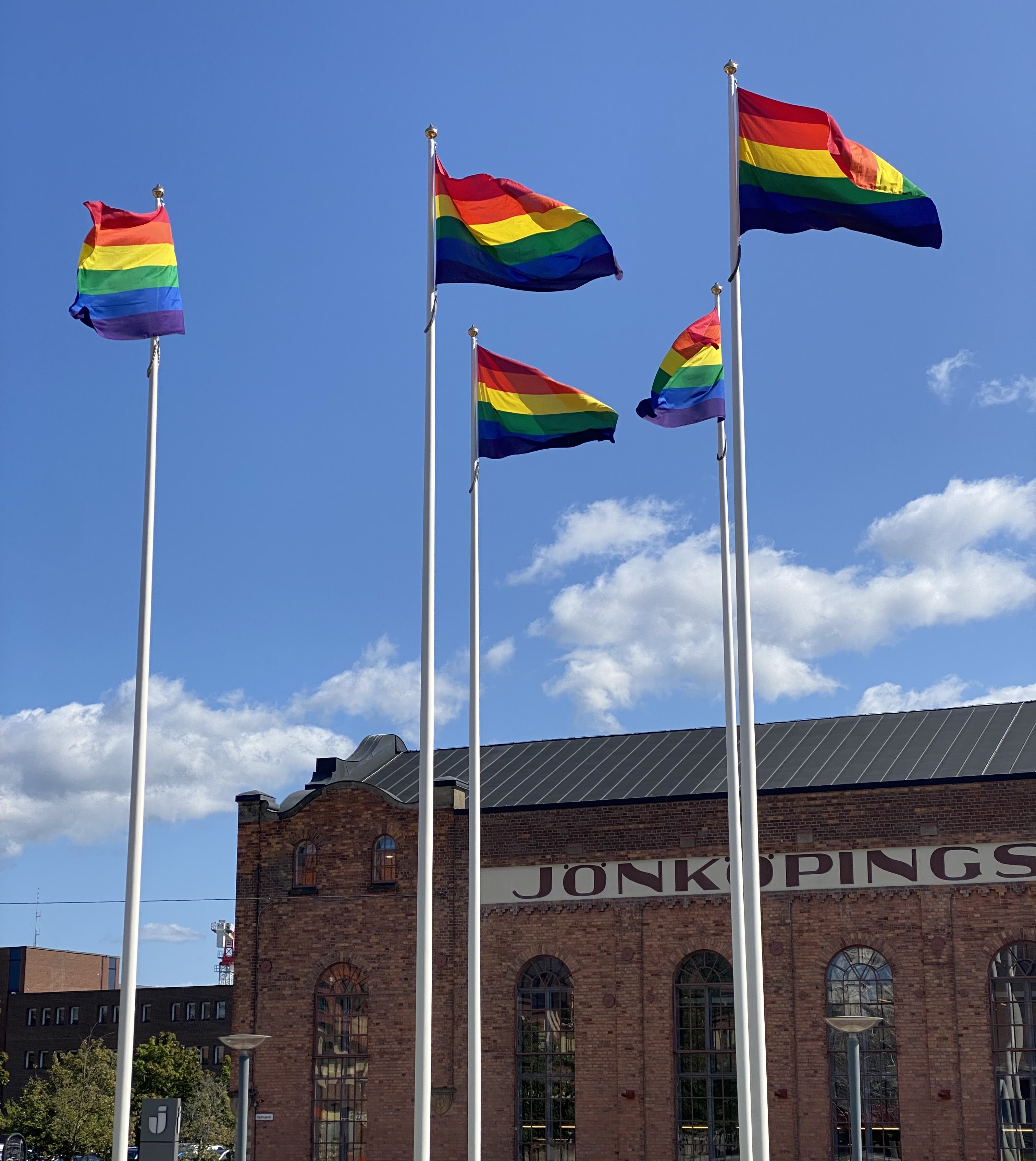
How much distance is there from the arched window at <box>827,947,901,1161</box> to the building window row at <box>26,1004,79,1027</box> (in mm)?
73213

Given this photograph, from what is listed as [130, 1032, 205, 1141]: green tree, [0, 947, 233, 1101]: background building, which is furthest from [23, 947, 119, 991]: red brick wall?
[130, 1032, 205, 1141]: green tree

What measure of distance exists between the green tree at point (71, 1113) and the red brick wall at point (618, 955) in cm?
1942

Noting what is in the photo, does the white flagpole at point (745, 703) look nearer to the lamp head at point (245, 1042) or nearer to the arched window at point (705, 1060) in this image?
the lamp head at point (245, 1042)

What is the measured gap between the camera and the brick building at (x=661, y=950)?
107ft

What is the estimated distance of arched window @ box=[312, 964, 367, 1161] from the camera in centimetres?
3666

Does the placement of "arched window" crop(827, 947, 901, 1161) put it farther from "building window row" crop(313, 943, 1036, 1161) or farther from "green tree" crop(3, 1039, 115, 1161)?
"green tree" crop(3, 1039, 115, 1161)

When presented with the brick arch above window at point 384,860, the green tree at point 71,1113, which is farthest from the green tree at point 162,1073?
the brick arch above window at point 384,860

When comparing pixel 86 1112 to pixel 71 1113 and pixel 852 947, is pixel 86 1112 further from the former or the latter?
pixel 852 947

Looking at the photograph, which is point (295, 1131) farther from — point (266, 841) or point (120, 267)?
point (120, 267)

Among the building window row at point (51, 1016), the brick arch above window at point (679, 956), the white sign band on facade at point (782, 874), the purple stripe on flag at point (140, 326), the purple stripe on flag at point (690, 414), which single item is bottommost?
the building window row at point (51, 1016)

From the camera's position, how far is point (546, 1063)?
117 feet

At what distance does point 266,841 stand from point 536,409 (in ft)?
66.5

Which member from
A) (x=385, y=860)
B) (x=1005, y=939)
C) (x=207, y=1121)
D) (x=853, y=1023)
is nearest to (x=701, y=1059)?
Answer: (x=1005, y=939)

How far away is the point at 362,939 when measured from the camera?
37812 millimetres
